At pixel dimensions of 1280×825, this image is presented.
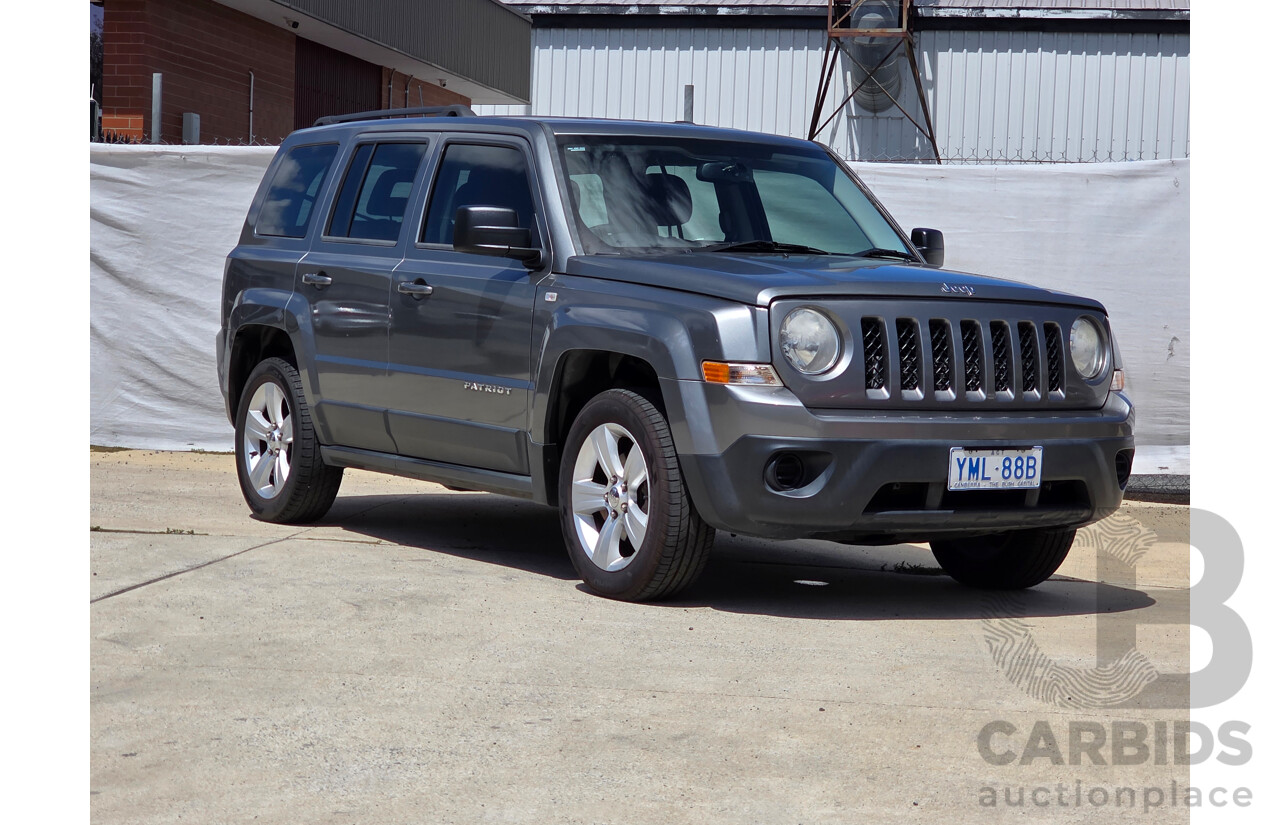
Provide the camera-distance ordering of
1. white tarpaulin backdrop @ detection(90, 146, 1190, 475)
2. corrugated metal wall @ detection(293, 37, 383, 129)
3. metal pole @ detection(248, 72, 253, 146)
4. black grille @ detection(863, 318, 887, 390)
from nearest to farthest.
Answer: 1. black grille @ detection(863, 318, 887, 390)
2. white tarpaulin backdrop @ detection(90, 146, 1190, 475)
3. metal pole @ detection(248, 72, 253, 146)
4. corrugated metal wall @ detection(293, 37, 383, 129)

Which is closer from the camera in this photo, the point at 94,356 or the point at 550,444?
the point at 550,444

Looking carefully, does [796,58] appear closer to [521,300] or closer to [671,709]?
[521,300]

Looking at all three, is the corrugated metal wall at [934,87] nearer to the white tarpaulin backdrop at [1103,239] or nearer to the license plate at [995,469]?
the white tarpaulin backdrop at [1103,239]

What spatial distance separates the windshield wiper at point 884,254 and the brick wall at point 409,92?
16766mm

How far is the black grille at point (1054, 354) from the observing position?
20.3ft

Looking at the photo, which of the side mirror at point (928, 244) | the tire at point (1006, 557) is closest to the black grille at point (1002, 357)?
the tire at point (1006, 557)

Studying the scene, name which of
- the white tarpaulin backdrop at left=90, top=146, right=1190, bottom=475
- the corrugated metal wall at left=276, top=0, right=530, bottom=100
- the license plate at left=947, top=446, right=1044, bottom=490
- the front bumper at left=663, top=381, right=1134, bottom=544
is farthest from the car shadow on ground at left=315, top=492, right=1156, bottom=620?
the corrugated metal wall at left=276, top=0, right=530, bottom=100

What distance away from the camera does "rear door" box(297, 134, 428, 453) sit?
24.1 ft

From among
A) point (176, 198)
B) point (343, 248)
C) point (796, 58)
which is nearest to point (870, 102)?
point (796, 58)

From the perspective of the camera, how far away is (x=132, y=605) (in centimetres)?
575

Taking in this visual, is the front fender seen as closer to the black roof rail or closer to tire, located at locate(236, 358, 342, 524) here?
the black roof rail

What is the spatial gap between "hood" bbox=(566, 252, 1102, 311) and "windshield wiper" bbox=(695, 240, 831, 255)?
0.08 m

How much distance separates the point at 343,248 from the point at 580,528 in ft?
7.27

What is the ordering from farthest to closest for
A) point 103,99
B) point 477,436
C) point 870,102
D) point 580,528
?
point 870,102
point 103,99
point 477,436
point 580,528
